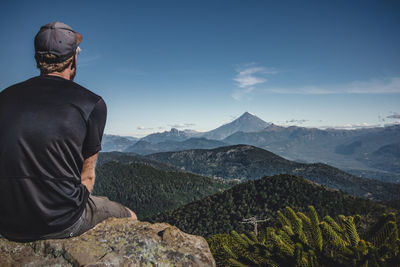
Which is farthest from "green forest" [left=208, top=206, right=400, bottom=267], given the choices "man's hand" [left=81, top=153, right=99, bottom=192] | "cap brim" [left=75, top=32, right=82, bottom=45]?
"cap brim" [left=75, top=32, right=82, bottom=45]

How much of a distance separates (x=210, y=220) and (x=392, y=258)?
14638 cm

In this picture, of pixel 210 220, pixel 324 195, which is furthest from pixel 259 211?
pixel 324 195

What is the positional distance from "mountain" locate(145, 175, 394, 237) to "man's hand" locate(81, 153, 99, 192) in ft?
445

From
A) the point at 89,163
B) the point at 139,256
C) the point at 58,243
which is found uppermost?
the point at 89,163

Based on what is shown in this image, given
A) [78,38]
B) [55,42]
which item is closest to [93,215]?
[55,42]

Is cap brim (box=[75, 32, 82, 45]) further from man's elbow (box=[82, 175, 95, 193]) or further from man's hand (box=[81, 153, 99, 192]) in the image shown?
man's elbow (box=[82, 175, 95, 193])

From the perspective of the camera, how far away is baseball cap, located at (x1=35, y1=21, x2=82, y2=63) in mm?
3428

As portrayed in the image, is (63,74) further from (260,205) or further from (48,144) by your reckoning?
(260,205)

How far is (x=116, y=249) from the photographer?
3789 millimetres

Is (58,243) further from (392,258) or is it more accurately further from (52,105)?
(392,258)

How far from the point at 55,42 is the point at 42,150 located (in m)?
1.79

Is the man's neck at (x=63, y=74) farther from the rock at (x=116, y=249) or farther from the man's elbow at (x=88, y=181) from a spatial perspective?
the rock at (x=116, y=249)

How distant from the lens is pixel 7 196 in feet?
8.98

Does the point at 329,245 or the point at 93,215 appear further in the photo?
the point at 93,215
